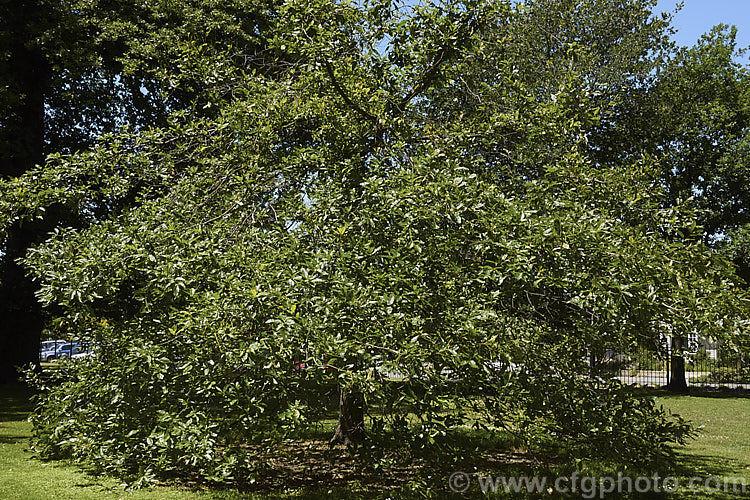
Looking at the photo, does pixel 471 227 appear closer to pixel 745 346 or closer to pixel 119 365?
pixel 745 346

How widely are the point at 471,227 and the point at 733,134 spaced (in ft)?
70.0

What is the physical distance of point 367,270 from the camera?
16.2ft

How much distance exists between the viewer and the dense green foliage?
4504mm

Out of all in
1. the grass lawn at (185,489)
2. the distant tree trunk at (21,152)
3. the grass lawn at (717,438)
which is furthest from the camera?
the distant tree trunk at (21,152)

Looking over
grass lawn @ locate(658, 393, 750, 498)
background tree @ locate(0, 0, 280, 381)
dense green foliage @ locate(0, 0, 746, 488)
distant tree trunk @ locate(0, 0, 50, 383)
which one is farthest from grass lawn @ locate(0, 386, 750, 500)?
background tree @ locate(0, 0, 280, 381)

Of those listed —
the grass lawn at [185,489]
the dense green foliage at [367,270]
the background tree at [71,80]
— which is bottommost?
the grass lawn at [185,489]

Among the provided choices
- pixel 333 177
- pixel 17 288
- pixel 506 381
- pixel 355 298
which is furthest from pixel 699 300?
pixel 17 288

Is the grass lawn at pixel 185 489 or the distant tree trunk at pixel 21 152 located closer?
the grass lawn at pixel 185 489

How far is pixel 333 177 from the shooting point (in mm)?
6223

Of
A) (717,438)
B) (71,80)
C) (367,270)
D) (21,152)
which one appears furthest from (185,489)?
(71,80)

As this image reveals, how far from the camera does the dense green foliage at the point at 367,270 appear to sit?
14.8 ft

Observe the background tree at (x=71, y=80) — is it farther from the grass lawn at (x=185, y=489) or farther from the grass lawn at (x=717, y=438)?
the grass lawn at (x=717, y=438)

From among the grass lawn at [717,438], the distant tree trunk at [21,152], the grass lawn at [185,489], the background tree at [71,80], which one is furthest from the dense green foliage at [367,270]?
the distant tree trunk at [21,152]

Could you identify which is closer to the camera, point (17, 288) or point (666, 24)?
point (17, 288)
